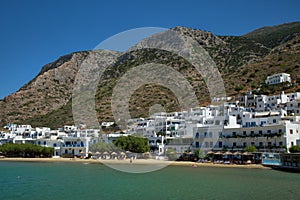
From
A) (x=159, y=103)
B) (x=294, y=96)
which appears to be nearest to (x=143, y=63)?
(x=159, y=103)

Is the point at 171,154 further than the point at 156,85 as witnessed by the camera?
No

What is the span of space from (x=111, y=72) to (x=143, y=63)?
13.7 metres

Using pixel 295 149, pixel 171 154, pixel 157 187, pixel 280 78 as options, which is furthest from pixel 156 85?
pixel 157 187

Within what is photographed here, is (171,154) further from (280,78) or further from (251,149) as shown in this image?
(280,78)

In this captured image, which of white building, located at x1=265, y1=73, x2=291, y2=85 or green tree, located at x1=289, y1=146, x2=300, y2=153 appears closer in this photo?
green tree, located at x1=289, y1=146, x2=300, y2=153

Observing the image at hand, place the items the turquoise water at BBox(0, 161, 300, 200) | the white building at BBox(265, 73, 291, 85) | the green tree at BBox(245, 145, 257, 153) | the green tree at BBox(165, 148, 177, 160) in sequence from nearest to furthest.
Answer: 1. the turquoise water at BBox(0, 161, 300, 200)
2. the green tree at BBox(245, 145, 257, 153)
3. the green tree at BBox(165, 148, 177, 160)
4. the white building at BBox(265, 73, 291, 85)

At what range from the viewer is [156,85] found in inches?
3848

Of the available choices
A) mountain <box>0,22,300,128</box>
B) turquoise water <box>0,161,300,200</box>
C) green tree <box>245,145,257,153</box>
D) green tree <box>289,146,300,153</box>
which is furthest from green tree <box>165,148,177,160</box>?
mountain <box>0,22,300,128</box>

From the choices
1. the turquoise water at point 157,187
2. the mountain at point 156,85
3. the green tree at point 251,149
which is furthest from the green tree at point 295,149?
the mountain at point 156,85

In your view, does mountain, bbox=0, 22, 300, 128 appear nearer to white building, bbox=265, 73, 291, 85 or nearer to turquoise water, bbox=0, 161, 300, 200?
white building, bbox=265, 73, 291, 85

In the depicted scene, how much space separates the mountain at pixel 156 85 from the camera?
84.1m

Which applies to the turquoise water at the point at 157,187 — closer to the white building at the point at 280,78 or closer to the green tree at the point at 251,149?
the green tree at the point at 251,149

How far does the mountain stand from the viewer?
3310 inches

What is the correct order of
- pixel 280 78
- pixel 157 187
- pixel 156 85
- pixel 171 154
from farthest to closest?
pixel 156 85
pixel 280 78
pixel 171 154
pixel 157 187
